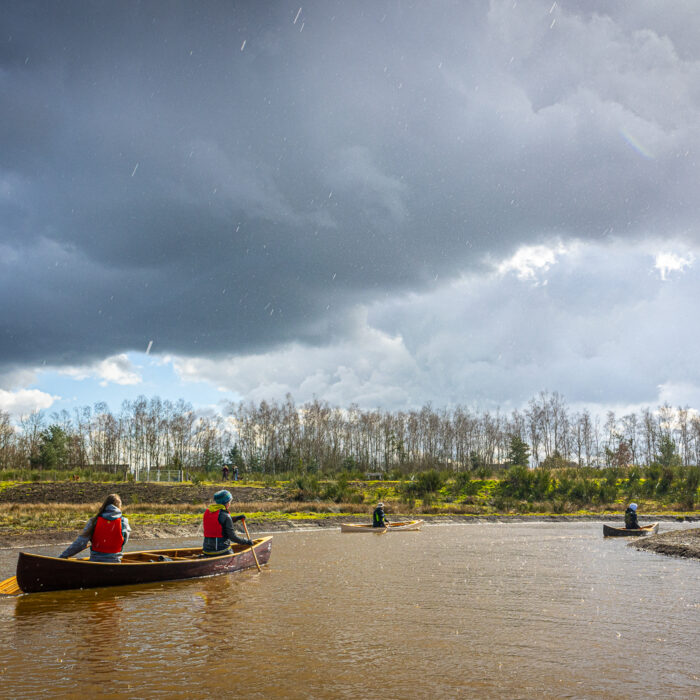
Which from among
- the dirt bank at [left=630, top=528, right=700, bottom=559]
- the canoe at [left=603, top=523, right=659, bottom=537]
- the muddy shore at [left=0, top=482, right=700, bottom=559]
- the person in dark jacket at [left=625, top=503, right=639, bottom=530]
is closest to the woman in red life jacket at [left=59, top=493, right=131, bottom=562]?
the muddy shore at [left=0, top=482, right=700, bottom=559]

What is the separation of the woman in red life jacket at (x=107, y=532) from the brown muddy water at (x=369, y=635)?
836 mm

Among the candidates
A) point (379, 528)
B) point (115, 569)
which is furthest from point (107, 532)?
point (379, 528)

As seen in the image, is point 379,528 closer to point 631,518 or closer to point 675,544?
A: point 631,518

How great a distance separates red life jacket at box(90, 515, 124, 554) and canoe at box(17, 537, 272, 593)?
0.44 metres

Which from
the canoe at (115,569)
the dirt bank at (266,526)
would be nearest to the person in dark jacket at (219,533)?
the canoe at (115,569)

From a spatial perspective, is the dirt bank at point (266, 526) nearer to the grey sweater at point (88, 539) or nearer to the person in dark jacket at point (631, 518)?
the person in dark jacket at point (631, 518)

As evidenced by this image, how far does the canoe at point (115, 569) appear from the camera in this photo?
41.6ft

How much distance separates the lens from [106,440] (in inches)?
3676

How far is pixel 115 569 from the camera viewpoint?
13688mm

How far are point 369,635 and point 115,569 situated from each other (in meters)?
6.94

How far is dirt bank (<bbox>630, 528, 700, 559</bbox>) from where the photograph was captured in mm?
20781

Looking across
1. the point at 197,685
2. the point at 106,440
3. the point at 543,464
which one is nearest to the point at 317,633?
the point at 197,685

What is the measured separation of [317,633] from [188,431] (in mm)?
92602

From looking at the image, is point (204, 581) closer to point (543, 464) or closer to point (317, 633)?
point (317, 633)
